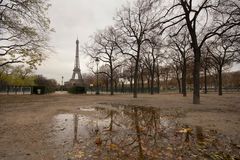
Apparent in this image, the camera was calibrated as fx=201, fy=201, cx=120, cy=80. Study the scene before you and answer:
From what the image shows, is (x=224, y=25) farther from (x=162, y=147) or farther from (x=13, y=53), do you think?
(x=13, y=53)

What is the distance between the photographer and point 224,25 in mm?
15375

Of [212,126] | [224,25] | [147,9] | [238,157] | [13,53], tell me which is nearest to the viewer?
[238,157]

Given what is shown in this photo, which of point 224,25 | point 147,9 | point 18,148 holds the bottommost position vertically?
point 18,148

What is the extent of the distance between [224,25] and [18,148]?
51.9ft

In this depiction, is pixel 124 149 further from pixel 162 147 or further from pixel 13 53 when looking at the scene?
pixel 13 53

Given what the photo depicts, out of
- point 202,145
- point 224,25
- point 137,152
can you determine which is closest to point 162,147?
point 137,152

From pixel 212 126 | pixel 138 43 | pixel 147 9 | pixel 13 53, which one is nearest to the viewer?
pixel 212 126

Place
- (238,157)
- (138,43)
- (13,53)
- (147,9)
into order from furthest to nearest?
(138,43), (13,53), (147,9), (238,157)

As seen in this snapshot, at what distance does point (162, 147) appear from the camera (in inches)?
208

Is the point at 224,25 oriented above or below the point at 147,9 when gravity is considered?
below

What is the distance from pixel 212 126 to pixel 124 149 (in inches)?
180

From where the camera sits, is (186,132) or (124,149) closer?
(124,149)

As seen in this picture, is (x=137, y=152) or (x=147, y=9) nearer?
(x=137, y=152)

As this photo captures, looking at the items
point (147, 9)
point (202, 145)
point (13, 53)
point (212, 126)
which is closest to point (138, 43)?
point (147, 9)
